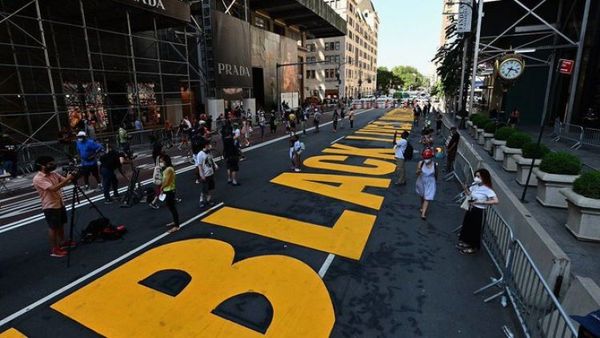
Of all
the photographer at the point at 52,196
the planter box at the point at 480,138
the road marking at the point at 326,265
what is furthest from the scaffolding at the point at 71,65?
the planter box at the point at 480,138

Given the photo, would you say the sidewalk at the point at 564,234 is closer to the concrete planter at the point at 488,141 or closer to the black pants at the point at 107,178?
the concrete planter at the point at 488,141

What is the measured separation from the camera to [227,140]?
11.6m

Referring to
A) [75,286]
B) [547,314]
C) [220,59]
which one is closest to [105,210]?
[75,286]

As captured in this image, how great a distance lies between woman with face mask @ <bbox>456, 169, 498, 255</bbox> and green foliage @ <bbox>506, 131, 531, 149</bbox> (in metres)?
5.93

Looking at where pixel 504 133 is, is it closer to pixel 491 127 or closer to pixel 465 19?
pixel 491 127

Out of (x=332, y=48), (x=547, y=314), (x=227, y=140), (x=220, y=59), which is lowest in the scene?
(x=547, y=314)

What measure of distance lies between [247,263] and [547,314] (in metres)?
4.66

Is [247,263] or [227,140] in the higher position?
[227,140]

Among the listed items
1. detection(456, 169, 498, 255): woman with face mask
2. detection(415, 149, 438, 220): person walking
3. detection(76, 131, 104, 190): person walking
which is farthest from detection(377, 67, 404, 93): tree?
detection(456, 169, 498, 255): woman with face mask

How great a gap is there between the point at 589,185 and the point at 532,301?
3.36 m

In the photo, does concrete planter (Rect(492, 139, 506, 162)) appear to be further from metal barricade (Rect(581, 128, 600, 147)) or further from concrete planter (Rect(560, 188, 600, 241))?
concrete planter (Rect(560, 188, 600, 241))

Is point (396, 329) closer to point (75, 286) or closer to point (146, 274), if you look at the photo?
point (146, 274)

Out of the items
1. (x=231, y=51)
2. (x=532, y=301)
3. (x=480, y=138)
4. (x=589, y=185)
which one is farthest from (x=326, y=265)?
(x=231, y=51)

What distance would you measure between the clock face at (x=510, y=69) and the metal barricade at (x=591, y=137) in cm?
388
